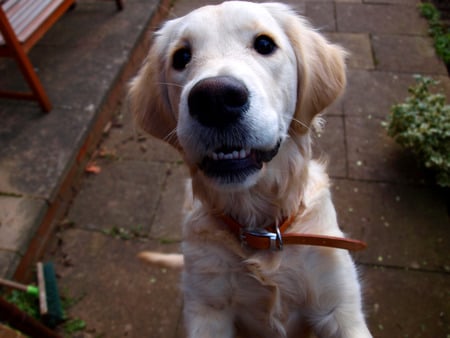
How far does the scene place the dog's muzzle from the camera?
1.29m

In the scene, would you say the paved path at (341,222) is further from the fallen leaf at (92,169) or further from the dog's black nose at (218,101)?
the dog's black nose at (218,101)

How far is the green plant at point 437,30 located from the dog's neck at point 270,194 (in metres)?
3.11

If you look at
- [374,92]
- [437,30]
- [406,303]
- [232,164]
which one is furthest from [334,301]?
[437,30]

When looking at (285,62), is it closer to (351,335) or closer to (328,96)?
(328,96)

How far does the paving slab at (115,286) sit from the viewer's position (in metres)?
2.55

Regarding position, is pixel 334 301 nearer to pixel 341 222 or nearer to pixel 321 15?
pixel 341 222

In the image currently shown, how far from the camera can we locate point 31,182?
3.09 metres

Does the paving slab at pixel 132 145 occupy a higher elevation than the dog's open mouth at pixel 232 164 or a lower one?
lower

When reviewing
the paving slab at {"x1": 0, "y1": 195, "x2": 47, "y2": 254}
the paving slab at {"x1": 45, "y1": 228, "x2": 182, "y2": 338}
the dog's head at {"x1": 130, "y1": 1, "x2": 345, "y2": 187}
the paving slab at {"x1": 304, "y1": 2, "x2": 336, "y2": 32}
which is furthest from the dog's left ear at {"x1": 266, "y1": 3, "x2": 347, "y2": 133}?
the paving slab at {"x1": 304, "y1": 2, "x2": 336, "y2": 32}

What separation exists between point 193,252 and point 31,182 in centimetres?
188

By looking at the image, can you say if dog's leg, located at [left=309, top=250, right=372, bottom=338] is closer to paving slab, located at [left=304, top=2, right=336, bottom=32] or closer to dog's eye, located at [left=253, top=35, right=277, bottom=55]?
dog's eye, located at [left=253, top=35, right=277, bottom=55]

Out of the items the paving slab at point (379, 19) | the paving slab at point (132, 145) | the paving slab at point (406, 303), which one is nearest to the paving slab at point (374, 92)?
the paving slab at point (379, 19)

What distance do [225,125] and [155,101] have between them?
66 cm

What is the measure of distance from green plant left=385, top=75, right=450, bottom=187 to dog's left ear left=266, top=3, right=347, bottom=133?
1.35 m
